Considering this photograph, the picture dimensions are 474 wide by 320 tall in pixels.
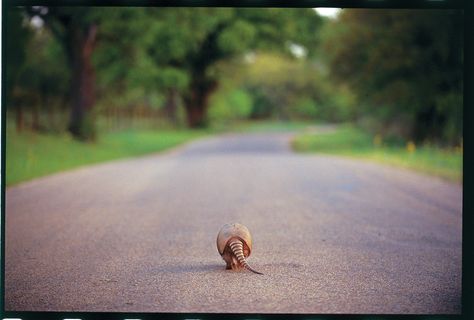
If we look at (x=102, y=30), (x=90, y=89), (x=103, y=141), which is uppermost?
(x=102, y=30)

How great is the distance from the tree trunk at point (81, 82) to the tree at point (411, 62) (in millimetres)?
10026

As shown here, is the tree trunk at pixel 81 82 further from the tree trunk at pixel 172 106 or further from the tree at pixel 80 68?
the tree trunk at pixel 172 106

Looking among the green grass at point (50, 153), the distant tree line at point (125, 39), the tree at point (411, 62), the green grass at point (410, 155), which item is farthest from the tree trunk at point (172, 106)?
the tree at point (411, 62)

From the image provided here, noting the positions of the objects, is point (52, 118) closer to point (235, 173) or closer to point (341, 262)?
point (235, 173)

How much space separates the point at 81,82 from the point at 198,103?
76.3 ft

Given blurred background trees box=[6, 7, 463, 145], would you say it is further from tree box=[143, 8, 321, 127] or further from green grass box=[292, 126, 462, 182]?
green grass box=[292, 126, 462, 182]

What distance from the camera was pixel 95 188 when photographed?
47.3ft

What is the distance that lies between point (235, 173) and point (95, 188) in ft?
14.8

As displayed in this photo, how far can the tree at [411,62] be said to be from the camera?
78.3ft

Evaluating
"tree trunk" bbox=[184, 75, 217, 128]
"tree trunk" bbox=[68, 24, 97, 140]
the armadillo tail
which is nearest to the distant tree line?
"tree trunk" bbox=[68, 24, 97, 140]

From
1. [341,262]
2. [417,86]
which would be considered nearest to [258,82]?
[417,86]

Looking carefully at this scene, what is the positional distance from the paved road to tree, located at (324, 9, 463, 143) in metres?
9.26

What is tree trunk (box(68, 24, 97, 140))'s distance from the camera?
1037 inches

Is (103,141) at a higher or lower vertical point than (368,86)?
lower
